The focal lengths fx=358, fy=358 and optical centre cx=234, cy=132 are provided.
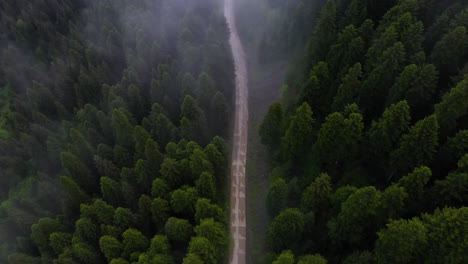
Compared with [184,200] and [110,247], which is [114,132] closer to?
[184,200]

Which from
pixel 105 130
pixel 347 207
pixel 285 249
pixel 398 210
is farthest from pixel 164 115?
pixel 398 210

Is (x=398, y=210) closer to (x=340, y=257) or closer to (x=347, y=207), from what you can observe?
(x=347, y=207)

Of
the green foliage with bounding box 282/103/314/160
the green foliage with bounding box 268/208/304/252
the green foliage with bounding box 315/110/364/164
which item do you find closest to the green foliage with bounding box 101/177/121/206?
the green foliage with bounding box 268/208/304/252

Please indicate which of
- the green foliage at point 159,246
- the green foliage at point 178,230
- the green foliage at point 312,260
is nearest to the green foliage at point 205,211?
the green foliage at point 178,230

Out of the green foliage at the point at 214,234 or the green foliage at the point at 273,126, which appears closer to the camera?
the green foliage at the point at 214,234

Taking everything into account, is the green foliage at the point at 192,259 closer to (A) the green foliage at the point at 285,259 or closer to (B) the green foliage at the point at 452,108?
(A) the green foliage at the point at 285,259

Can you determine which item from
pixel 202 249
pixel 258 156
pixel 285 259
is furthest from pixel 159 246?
pixel 258 156
